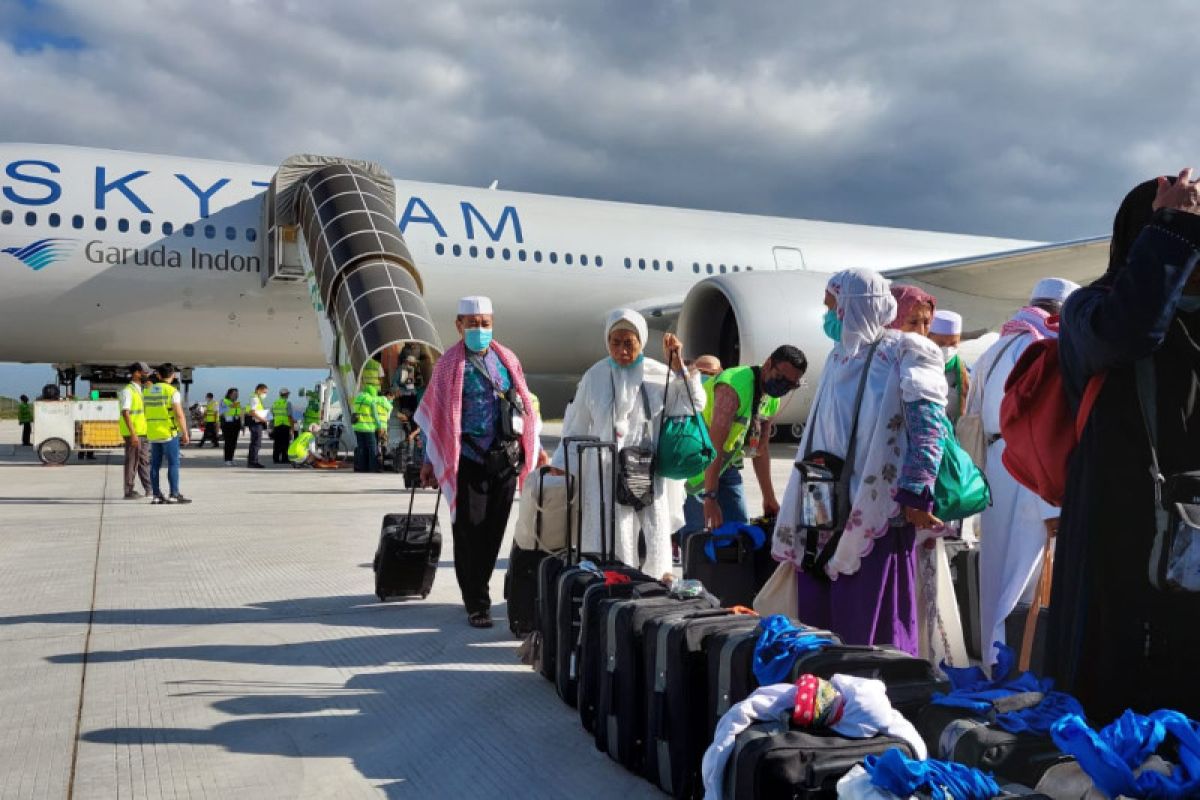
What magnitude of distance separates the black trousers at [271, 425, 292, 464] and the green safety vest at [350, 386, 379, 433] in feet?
12.0

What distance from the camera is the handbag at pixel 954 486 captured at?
267cm

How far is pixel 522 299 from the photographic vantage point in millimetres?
12461

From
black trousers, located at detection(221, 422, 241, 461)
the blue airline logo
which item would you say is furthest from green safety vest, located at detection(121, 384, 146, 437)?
black trousers, located at detection(221, 422, 241, 461)

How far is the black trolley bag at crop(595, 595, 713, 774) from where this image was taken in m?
2.56

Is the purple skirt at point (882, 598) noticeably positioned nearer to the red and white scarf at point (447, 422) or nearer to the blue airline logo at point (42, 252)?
the red and white scarf at point (447, 422)

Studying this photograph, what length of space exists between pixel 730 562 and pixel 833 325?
984 millimetres

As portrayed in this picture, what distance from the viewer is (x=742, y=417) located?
4410 millimetres

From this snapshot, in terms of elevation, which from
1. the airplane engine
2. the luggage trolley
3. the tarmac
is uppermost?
the airplane engine

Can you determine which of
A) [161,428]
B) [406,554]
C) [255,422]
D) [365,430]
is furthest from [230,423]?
[406,554]

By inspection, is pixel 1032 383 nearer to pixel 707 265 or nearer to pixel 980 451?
pixel 980 451

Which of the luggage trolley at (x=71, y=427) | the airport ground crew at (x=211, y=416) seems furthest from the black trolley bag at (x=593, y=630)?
the airport ground crew at (x=211, y=416)

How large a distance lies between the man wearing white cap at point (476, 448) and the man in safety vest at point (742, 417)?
0.82 metres

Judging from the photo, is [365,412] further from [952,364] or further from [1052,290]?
[1052,290]

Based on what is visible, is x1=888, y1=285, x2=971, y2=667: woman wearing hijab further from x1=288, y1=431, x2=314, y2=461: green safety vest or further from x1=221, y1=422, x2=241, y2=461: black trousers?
x1=221, y1=422, x2=241, y2=461: black trousers
